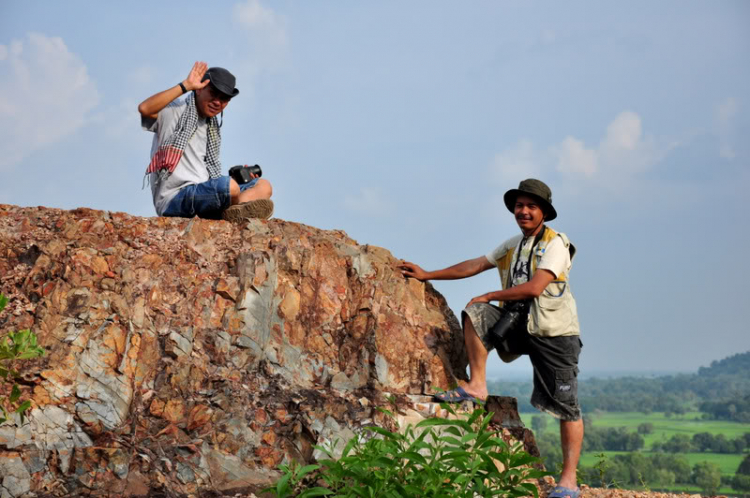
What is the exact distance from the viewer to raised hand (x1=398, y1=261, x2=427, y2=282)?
6902mm

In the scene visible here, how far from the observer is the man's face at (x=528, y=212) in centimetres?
625

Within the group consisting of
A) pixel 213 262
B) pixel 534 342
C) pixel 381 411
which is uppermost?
pixel 213 262

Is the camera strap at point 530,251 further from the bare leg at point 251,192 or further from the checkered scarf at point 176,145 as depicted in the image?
the checkered scarf at point 176,145

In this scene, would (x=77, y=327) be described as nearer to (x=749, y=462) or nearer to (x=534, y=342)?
(x=534, y=342)

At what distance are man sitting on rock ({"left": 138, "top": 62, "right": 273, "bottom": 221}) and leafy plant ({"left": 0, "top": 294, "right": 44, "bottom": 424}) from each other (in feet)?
7.58

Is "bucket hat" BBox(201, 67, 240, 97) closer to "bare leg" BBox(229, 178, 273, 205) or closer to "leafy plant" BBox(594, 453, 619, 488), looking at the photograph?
"bare leg" BBox(229, 178, 273, 205)

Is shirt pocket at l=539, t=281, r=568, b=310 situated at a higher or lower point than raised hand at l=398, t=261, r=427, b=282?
lower

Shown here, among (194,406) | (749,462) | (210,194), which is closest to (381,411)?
(194,406)

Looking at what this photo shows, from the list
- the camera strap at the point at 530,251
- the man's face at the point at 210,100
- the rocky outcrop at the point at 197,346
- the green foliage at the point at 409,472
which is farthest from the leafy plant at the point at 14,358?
the camera strap at the point at 530,251

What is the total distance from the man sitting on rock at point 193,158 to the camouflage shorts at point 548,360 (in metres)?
2.53

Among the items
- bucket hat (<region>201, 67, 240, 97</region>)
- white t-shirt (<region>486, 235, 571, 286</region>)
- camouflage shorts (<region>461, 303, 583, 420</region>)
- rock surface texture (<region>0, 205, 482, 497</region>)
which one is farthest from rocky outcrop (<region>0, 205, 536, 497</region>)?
bucket hat (<region>201, 67, 240, 97</region>)

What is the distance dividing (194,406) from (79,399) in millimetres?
867

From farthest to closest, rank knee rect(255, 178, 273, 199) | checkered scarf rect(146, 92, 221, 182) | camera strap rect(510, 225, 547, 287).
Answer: knee rect(255, 178, 273, 199)
checkered scarf rect(146, 92, 221, 182)
camera strap rect(510, 225, 547, 287)

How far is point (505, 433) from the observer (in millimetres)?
6176
